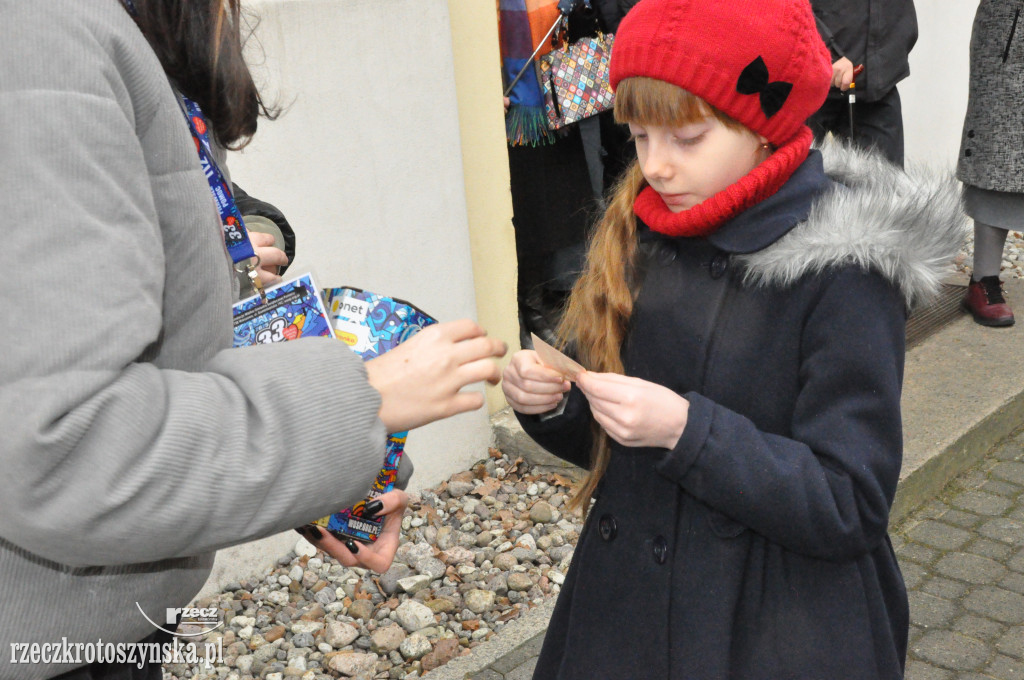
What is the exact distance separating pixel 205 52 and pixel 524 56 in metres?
3.07

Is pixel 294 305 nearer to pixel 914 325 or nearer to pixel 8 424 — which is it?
pixel 8 424

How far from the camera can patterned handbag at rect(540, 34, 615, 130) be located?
4242 millimetres

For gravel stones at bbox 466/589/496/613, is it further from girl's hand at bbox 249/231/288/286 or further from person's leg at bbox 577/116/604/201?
person's leg at bbox 577/116/604/201

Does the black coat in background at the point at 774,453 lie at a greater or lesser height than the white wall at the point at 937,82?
greater

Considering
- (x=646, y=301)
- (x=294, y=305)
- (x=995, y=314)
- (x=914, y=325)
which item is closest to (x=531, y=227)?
(x=914, y=325)

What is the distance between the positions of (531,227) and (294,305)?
3276 millimetres

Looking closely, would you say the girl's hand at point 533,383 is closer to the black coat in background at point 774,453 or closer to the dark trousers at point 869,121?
the black coat in background at point 774,453

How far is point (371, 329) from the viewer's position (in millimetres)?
1570

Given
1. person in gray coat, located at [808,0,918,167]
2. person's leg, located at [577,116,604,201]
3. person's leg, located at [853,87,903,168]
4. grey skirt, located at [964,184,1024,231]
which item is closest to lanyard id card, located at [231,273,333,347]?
person's leg, located at [577,116,604,201]

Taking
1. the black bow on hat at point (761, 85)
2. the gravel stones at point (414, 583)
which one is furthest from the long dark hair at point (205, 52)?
the gravel stones at point (414, 583)

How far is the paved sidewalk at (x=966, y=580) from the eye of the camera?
3010 millimetres

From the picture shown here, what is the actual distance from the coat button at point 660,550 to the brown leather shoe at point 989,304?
161 inches

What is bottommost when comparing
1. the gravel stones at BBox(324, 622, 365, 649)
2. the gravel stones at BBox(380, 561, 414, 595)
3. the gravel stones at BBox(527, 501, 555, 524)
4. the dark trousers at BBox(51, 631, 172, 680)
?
the gravel stones at BBox(527, 501, 555, 524)

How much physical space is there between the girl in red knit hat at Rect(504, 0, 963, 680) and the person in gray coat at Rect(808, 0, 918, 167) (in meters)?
3.24
